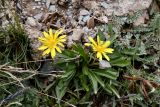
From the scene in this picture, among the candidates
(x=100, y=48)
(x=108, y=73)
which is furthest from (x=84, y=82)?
(x=100, y=48)

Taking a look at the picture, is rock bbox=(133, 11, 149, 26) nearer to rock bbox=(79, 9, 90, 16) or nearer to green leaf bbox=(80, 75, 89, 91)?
rock bbox=(79, 9, 90, 16)

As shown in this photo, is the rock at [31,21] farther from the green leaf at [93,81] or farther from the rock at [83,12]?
the green leaf at [93,81]

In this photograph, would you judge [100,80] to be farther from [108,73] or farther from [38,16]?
[38,16]

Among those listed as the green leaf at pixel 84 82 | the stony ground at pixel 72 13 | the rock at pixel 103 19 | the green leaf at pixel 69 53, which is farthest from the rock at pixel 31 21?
the green leaf at pixel 84 82

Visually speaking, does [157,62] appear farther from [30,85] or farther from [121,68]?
[30,85]

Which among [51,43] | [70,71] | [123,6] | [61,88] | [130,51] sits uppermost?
[123,6]

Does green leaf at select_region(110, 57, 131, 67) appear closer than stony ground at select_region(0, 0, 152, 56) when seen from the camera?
Yes

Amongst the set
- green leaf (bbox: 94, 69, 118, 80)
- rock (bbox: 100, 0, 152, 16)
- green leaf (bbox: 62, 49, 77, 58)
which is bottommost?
green leaf (bbox: 94, 69, 118, 80)

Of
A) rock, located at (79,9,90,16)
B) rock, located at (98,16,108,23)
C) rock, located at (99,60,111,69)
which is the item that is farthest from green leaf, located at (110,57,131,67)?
rock, located at (79,9,90,16)
